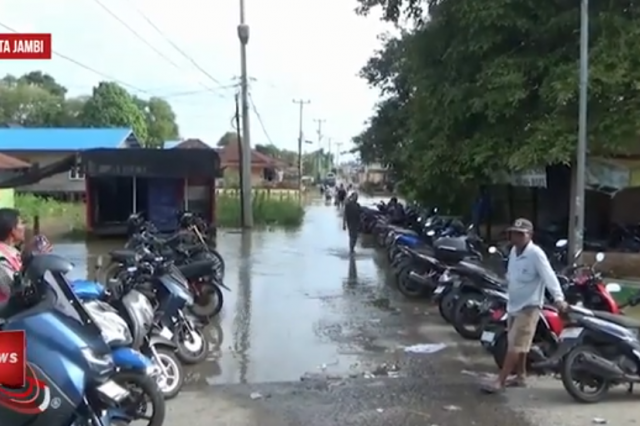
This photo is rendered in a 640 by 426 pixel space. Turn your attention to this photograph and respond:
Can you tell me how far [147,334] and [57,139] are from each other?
4628 centimetres

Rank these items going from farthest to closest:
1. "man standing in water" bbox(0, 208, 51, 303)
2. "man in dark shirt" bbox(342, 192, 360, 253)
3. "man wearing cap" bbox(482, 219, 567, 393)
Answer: "man in dark shirt" bbox(342, 192, 360, 253) < "man wearing cap" bbox(482, 219, 567, 393) < "man standing in water" bbox(0, 208, 51, 303)

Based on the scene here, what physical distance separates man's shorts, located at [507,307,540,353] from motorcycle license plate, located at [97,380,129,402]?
3.66 meters

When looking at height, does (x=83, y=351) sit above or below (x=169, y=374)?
above

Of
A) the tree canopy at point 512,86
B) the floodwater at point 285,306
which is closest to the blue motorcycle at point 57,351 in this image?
the floodwater at point 285,306

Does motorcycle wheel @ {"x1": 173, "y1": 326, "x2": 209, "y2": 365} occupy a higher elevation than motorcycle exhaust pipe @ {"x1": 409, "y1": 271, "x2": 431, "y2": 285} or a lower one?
lower

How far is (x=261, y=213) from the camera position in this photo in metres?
32.0

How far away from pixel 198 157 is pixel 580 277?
15.8 metres

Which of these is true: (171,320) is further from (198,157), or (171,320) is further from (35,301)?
(198,157)

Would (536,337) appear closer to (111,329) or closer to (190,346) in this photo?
(190,346)

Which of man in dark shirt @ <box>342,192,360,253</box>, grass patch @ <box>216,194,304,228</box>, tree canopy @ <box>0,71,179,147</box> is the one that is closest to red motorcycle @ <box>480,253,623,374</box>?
man in dark shirt @ <box>342,192,360,253</box>

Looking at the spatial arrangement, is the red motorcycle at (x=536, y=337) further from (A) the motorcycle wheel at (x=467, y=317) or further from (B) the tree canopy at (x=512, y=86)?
(B) the tree canopy at (x=512, y=86)

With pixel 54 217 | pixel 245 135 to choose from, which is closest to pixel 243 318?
pixel 245 135

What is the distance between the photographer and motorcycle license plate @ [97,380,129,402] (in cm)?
523

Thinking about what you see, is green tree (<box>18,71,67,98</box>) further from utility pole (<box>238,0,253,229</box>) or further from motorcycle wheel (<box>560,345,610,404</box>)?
motorcycle wheel (<box>560,345,610,404</box>)
